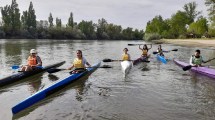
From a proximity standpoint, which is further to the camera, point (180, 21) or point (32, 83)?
point (180, 21)

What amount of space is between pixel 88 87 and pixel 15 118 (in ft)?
16.0

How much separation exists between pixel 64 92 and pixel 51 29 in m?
111

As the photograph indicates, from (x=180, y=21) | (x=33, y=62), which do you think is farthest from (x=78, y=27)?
(x=33, y=62)

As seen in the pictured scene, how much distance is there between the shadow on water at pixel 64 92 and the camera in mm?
8820

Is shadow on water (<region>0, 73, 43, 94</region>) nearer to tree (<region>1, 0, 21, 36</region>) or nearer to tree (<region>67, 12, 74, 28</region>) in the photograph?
tree (<region>1, 0, 21, 36</region>)

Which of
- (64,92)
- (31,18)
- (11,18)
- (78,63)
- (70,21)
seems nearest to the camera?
(64,92)

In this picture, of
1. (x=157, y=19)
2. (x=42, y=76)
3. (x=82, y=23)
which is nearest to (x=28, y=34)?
(x=82, y=23)

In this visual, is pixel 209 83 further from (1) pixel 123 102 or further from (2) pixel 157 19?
(2) pixel 157 19

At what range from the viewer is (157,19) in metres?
118

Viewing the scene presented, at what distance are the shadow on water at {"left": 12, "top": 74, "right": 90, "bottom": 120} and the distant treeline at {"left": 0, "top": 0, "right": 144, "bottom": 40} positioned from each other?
90148 millimetres

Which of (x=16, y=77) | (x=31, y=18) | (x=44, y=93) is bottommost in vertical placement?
(x=44, y=93)

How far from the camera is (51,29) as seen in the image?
119 metres

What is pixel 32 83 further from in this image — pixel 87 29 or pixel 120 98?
pixel 87 29

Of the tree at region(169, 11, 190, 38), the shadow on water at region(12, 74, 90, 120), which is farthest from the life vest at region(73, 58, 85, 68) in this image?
the tree at region(169, 11, 190, 38)
